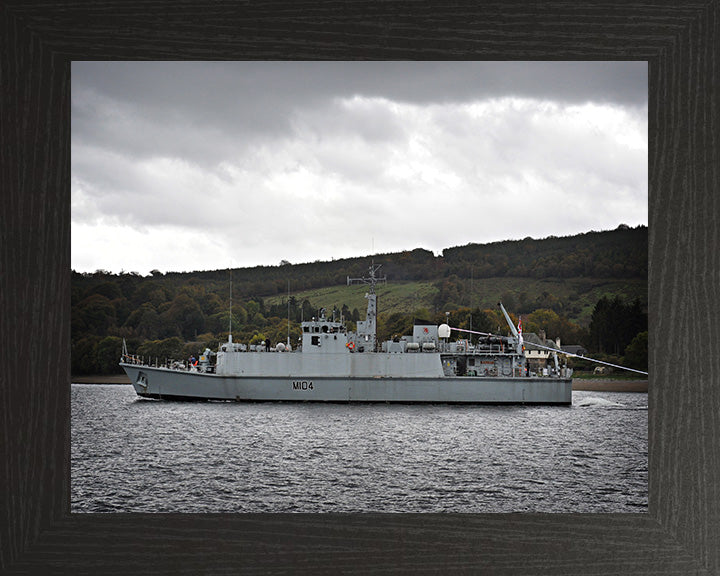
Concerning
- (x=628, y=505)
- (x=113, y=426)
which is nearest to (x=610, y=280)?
(x=628, y=505)

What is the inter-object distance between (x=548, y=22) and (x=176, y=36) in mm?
960

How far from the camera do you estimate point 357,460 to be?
12828 mm

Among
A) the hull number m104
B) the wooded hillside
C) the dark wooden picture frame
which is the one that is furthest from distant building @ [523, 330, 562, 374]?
Result: the dark wooden picture frame

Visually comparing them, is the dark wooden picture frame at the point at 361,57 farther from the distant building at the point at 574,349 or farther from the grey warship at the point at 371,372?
the distant building at the point at 574,349

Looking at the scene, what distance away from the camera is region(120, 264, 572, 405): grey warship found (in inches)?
709

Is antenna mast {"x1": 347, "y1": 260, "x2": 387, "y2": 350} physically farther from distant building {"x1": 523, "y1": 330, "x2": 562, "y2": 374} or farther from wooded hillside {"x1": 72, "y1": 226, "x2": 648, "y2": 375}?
distant building {"x1": 523, "y1": 330, "x2": 562, "y2": 374}

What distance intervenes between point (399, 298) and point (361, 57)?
21968 mm

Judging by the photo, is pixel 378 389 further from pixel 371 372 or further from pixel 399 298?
pixel 399 298

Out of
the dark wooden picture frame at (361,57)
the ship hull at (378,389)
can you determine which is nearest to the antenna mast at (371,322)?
the ship hull at (378,389)

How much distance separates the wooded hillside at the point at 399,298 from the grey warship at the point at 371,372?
177 centimetres

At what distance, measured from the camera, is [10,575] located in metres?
1.81

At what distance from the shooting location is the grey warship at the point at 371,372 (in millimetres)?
18000

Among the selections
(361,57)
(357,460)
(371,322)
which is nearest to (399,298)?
(371,322)

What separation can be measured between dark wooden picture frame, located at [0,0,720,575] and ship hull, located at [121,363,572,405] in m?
16.1
